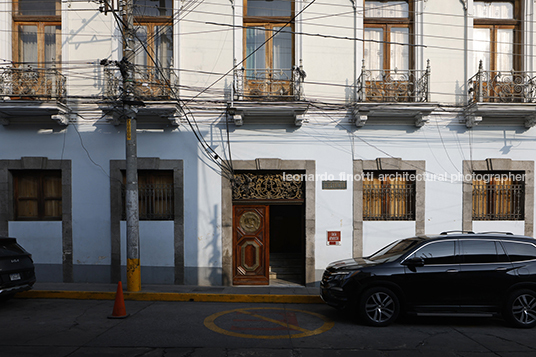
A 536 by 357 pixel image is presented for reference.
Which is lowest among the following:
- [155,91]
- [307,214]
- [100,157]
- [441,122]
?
[307,214]

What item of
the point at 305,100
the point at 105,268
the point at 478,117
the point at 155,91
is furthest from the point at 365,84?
the point at 105,268

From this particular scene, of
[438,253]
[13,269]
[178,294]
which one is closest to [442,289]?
[438,253]

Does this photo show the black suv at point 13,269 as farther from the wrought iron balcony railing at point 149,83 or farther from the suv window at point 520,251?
the suv window at point 520,251

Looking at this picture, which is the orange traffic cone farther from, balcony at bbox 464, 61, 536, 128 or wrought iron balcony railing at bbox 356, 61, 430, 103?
balcony at bbox 464, 61, 536, 128

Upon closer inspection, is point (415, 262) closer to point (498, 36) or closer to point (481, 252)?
point (481, 252)

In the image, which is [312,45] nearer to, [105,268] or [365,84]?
[365,84]

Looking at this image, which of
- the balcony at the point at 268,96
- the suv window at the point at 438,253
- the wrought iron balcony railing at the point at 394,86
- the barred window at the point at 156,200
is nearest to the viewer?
the suv window at the point at 438,253

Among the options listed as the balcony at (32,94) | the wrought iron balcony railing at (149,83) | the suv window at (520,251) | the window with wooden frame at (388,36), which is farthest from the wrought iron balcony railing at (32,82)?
the suv window at (520,251)

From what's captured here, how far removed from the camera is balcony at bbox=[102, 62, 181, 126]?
9727mm

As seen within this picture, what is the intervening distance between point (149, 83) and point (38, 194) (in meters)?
4.65

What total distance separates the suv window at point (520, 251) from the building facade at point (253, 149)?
3215 millimetres

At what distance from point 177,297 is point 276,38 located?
24.6ft

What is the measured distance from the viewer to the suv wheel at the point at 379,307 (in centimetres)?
699

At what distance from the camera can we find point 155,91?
33.8 ft
